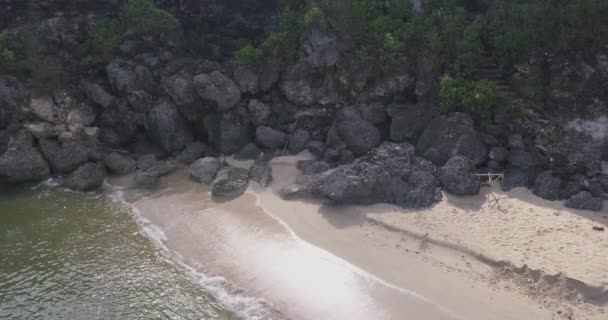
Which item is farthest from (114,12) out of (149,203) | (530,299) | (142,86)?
(530,299)

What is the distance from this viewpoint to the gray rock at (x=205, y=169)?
21.7 m

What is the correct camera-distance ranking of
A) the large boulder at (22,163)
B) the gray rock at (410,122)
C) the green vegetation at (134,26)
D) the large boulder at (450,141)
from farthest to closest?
the green vegetation at (134,26)
the large boulder at (22,163)
the gray rock at (410,122)
the large boulder at (450,141)

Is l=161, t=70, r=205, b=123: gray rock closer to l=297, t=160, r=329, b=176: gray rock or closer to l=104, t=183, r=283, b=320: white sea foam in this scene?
l=297, t=160, r=329, b=176: gray rock

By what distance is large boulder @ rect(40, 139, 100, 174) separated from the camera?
75.6 feet

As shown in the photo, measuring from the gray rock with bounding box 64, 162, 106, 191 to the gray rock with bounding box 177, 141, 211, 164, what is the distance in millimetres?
3698

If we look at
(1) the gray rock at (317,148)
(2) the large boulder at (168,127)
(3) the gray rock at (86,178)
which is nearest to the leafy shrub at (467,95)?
(1) the gray rock at (317,148)

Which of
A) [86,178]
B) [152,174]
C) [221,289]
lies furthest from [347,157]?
[86,178]

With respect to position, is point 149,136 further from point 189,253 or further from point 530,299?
point 530,299

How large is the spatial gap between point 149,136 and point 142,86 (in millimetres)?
2592

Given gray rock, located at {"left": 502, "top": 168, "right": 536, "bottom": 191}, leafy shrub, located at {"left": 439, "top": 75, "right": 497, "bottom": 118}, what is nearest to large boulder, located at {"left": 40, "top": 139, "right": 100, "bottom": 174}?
leafy shrub, located at {"left": 439, "top": 75, "right": 497, "bottom": 118}

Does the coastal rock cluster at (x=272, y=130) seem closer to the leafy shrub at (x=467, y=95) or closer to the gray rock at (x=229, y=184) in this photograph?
the gray rock at (x=229, y=184)

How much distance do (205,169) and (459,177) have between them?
10.8 m

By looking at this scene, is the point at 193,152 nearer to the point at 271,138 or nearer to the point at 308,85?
the point at 271,138

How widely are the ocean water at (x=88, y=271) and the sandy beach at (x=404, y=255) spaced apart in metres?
1.01
